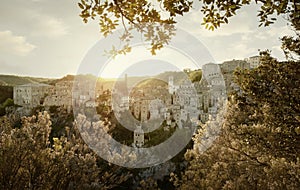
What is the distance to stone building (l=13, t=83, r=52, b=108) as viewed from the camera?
7325 cm

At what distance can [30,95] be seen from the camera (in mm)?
76812

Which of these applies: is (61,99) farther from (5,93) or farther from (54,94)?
(5,93)

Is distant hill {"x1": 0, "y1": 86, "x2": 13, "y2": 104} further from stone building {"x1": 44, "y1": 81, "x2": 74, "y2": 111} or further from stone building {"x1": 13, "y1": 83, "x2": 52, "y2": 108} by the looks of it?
stone building {"x1": 44, "y1": 81, "x2": 74, "y2": 111}

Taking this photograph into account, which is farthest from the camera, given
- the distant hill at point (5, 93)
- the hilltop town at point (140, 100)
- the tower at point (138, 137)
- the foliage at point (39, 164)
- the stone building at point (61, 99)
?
the distant hill at point (5, 93)

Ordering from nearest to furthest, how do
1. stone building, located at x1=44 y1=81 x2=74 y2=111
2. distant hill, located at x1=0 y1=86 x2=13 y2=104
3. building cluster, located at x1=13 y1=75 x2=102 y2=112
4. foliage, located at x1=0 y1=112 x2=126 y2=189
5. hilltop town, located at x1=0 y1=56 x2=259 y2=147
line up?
foliage, located at x1=0 y1=112 x2=126 y2=189 → hilltop town, located at x1=0 y1=56 x2=259 y2=147 → stone building, located at x1=44 y1=81 x2=74 y2=111 → building cluster, located at x1=13 y1=75 x2=102 y2=112 → distant hill, located at x1=0 y1=86 x2=13 y2=104

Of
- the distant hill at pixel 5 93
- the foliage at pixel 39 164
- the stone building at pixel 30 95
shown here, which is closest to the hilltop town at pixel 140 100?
the stone building at pixel 30 95

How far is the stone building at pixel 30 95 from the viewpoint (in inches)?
2884

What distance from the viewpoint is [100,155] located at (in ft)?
47.5

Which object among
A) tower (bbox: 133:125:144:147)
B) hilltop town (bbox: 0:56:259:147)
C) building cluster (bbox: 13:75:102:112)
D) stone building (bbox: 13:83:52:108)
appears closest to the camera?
tower (bbox: 133:125:144:147)

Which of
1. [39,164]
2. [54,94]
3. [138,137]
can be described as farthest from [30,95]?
[39,164]

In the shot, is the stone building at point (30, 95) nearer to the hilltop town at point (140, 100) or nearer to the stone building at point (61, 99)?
the hilltop town at point (140, 100)

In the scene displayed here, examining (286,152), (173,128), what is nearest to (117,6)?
(286,152)

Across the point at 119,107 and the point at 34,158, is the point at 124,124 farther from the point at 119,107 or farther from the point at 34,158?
the point at 34,158

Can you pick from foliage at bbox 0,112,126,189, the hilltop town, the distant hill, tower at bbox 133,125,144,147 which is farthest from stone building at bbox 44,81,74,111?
foliage at bbox 0,112,126,189
